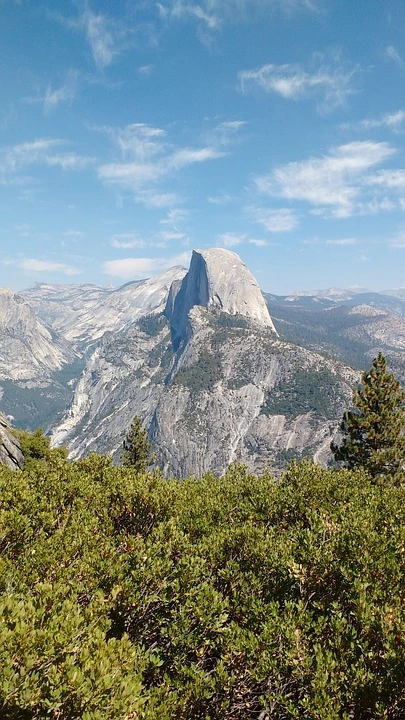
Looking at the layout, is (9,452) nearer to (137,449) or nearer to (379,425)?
(137,449)

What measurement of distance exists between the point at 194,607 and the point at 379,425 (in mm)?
35046

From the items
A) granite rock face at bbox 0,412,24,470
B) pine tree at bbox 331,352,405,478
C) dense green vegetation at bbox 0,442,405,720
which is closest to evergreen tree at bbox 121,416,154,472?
granite rock face at bbox 0,412,24,470

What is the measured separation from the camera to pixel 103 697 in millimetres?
7117

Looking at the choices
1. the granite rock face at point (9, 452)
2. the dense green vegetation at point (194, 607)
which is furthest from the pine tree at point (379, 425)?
the granite rock face at point (9, 452)

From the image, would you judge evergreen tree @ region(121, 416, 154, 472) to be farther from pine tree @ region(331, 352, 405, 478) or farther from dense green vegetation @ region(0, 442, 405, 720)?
dense green vegetation @ region(0, 442, 405, 720)

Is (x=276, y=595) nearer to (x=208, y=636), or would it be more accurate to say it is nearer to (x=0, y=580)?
(x=208, y=636)

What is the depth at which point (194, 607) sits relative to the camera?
35.4 ft

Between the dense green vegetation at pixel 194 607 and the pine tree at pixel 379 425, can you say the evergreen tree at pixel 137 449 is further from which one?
the dense green vegetation at pixel 194 607

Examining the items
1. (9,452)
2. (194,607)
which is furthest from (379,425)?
(9,452)

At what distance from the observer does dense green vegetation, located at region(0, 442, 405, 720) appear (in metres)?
7.50

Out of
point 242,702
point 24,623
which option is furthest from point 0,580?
point 242,702

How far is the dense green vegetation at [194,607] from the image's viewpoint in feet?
24.6

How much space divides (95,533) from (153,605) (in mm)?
3691

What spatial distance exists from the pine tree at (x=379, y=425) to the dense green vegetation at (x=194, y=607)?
22.2 m
